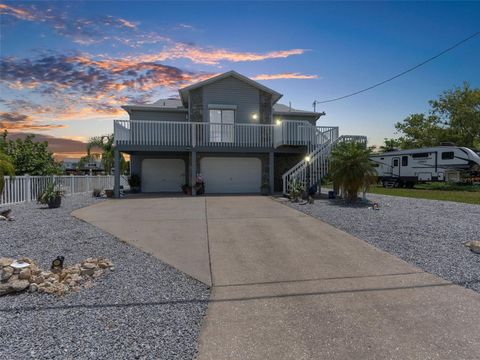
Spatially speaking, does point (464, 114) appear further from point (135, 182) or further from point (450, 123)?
point (135, 182)

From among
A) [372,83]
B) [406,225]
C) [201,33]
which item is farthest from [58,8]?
[372,83]

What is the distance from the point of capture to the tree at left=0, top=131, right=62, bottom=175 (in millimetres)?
15188

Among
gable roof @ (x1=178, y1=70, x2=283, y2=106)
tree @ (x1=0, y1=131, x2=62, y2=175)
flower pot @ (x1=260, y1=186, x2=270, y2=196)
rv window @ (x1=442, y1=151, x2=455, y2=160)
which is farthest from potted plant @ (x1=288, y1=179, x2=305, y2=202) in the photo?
rv window @ (x1=442, y1=151, x2=455, y2=160)

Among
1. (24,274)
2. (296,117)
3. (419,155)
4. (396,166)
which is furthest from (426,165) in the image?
(24,274)

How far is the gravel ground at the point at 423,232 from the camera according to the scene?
4586mm

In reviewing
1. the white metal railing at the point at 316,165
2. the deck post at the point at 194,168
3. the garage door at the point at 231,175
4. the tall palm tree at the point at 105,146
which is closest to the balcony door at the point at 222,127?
the garage door at the point at 231,175

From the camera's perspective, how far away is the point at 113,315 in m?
3.07

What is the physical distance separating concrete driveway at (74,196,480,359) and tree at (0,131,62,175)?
12.2m

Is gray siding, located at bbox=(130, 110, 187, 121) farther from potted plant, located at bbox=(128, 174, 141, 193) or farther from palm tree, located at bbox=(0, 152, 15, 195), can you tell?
palm tree, located at bbox=(0, 152, 15, 195)

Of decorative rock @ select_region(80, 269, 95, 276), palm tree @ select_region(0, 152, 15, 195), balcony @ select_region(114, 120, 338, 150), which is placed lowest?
decorative rock @ select_region(80, 269, 95, 276)

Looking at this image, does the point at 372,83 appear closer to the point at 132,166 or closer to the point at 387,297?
the point at 132,166

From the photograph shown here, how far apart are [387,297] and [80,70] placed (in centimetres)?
1426

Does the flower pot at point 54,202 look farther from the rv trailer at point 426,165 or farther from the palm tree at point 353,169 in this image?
the rv trailer at point 426,165

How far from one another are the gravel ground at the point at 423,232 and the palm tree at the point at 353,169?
3.27 feet
